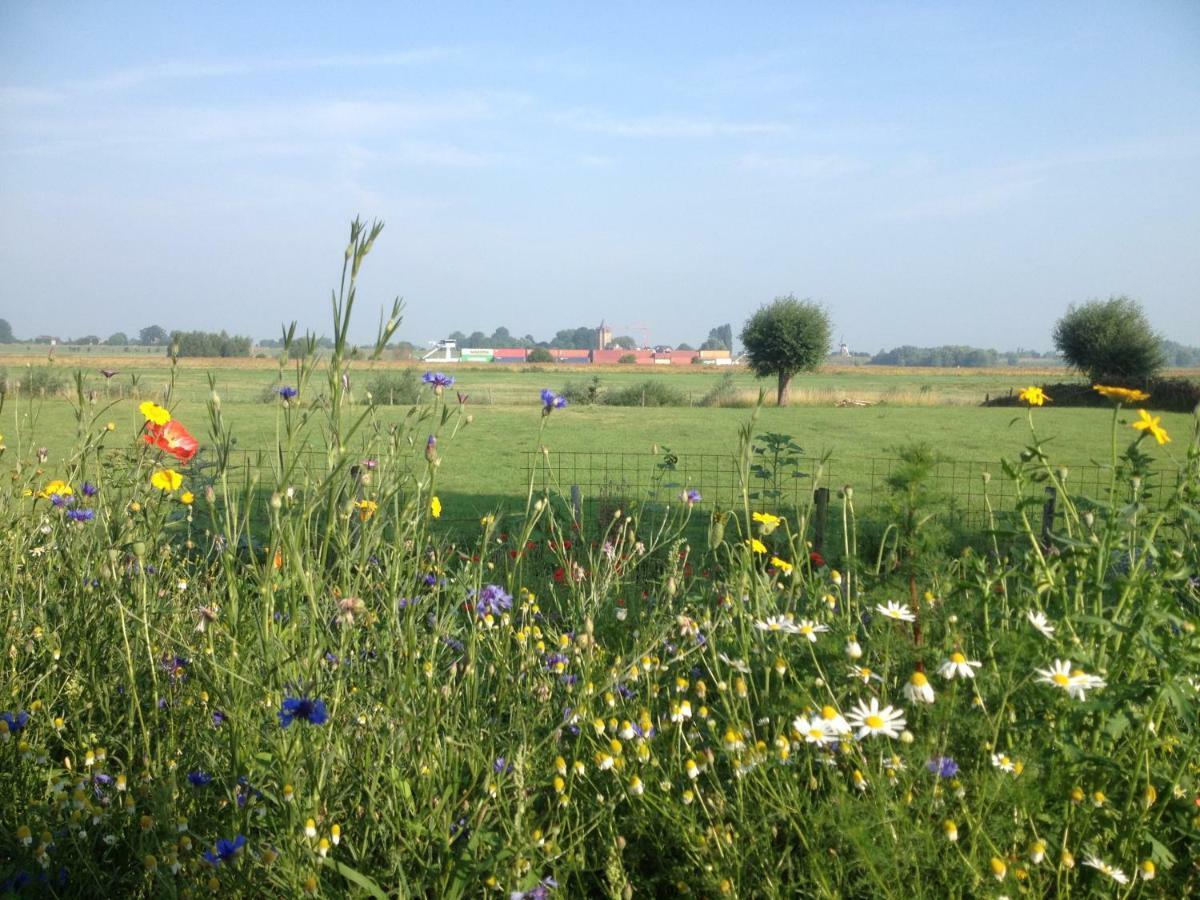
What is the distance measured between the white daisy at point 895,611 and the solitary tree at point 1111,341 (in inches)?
1573

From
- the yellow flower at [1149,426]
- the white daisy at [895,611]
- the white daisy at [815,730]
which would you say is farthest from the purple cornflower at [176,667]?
the yellow flower at [1149,426]

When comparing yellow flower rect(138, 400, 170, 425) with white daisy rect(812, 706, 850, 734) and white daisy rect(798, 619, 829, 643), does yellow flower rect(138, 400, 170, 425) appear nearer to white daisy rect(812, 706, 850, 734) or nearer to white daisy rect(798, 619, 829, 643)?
white daisy rect(798, 619, 829, 643)

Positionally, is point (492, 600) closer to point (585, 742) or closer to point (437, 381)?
point (585, 742)

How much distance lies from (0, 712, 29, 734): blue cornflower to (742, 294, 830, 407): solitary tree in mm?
38028

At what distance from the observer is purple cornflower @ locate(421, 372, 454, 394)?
1.88m

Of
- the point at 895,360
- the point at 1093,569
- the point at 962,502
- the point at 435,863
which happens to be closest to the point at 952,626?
the point at 1093,569

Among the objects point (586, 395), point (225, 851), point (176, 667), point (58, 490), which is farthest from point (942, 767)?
point (586, 395)

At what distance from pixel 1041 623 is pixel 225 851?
1.43m

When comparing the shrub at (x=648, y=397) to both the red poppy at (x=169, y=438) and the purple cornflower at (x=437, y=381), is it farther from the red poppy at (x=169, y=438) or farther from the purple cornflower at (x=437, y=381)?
the purple cornflower at (x=437, y=381)

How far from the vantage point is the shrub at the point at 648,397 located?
34531 mm

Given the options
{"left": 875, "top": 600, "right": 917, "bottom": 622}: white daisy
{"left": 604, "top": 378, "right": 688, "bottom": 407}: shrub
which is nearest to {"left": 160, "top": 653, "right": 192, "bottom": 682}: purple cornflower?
{"left": 875, "top": 600, "right": 917, "bottom": 622}: white daisy

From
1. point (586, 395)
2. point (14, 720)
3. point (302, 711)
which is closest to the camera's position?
point (302, 711)

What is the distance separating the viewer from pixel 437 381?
6.17 feet

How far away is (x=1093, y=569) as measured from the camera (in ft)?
6.34
